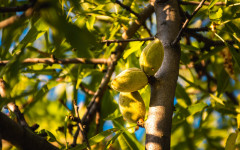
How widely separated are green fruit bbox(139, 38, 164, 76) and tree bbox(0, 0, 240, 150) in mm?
42

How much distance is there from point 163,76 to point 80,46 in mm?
639

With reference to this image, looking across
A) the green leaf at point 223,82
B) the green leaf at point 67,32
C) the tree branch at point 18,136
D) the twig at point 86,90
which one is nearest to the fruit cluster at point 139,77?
the tree branch at point 18,136

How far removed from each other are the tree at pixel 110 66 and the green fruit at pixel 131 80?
0.04 meters

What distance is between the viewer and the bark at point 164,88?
97cm

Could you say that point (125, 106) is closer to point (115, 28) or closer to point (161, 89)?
point (161, 89)

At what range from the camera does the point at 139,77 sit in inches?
42.9

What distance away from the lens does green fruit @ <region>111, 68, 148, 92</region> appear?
1085mm

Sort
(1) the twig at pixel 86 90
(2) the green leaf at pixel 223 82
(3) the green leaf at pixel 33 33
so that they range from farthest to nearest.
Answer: (1) the twig at pixel 86 90 → (2) the green leaf at pixel 223 82 → (3) the green leaf at pixel 33 33

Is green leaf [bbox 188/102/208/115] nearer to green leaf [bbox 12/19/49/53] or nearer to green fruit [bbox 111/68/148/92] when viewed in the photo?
green fruit [bbox 111/68/148/92]

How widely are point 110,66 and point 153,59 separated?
29.2 inches

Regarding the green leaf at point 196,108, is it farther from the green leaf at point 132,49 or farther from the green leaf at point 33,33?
the green leaf at point 33,33

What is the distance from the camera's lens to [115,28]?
1.81 m

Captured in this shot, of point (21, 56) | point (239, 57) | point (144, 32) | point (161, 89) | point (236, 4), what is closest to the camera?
point (21, 56)

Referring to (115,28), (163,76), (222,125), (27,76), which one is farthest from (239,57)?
(27,76)
